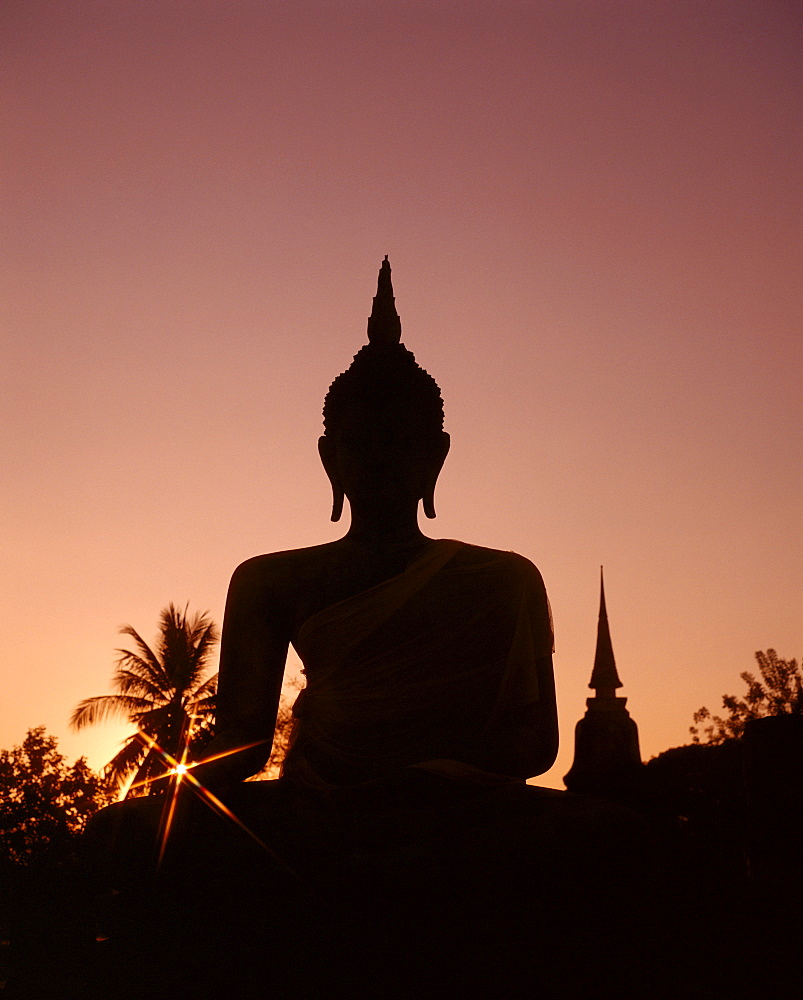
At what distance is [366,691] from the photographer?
452 cm

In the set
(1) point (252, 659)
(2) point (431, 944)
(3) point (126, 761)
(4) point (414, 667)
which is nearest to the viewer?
(2) point (431, 944)

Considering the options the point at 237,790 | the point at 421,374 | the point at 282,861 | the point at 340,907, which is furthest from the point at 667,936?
the point at 421,374

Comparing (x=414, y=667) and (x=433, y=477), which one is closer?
(x=414, y=667)

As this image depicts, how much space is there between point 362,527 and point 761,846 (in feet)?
7.80

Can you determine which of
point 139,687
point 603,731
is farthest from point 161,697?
point 603,731

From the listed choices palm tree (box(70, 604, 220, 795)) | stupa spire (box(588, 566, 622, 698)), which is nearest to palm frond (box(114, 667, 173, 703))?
palm tree (box(70, 604, 220, 795))

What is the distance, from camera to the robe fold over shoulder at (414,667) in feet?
14.4

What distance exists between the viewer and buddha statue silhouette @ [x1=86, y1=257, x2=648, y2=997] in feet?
11.5

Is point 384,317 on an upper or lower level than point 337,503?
upper

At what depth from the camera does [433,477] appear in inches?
210

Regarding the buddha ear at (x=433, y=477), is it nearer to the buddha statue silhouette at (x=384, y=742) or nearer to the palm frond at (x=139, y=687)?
the buddha statue silhouette at (x=384, y=742)

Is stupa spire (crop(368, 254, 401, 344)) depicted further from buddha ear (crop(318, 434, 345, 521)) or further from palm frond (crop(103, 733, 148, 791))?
palm frond (crop(103, 733, 148, 791))

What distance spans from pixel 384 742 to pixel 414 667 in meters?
0.36

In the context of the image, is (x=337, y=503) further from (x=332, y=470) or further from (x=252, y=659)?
(x=252, y=659)
